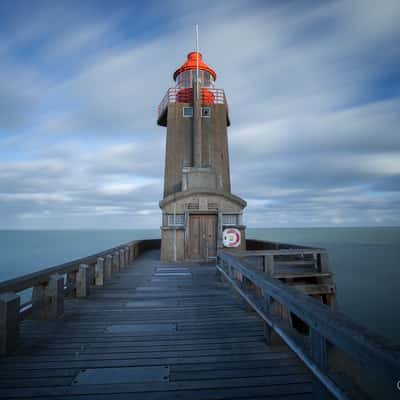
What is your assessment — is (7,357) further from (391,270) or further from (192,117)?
(391,270)

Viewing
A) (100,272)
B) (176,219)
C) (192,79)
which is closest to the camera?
(100,272)

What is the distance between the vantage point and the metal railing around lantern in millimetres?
20078

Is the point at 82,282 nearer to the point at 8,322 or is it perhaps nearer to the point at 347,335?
the point at 8,322

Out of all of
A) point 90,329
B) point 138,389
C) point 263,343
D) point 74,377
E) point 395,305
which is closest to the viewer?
point 138,389

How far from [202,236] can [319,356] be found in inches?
457

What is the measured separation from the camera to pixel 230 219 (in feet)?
46.8

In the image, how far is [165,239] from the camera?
1372cm

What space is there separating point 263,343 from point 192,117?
17477 millimetres

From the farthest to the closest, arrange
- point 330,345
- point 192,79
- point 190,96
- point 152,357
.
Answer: point 192,79 → point 190,96 → point 152,357 → point 330,345

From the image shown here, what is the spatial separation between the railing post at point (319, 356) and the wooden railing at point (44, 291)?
3.95 metres

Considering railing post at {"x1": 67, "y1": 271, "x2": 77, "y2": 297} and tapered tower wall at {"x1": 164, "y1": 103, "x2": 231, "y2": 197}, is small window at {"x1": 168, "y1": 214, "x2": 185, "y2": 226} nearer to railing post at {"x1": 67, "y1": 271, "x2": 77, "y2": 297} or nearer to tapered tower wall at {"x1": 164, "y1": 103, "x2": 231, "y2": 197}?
tapered tower wall at {"x1": 164, "y1": 103, "x2": 231, "y2": 197}

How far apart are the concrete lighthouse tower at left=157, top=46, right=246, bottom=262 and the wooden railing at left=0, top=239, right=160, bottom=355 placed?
4.96 m

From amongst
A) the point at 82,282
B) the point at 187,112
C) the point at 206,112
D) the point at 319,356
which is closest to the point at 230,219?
the point at 82,282

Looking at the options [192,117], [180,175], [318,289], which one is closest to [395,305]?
[318,289]
